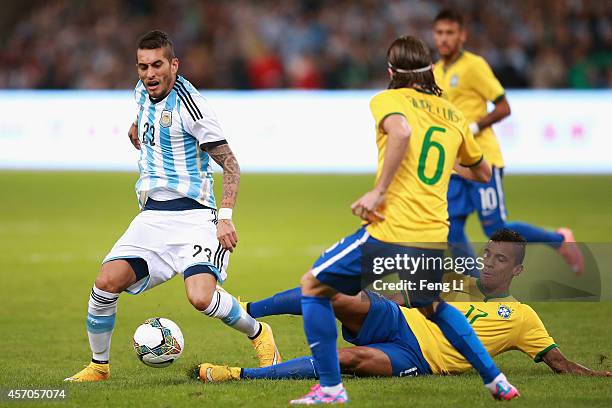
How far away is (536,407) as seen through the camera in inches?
224

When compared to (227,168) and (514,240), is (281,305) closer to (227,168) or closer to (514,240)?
(227,168)

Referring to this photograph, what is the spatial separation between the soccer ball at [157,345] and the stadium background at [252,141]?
123 millimetres

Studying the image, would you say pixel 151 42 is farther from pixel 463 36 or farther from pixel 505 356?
pixel 463 36

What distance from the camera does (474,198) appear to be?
965 cm

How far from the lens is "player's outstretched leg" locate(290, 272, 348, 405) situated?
5.67m

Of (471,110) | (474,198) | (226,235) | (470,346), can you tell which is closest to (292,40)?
(471,110)

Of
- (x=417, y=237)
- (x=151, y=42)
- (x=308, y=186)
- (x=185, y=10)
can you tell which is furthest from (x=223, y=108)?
(x=417, y=237)

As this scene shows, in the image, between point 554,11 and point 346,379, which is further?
point 554,11

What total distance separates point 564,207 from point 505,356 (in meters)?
8.88

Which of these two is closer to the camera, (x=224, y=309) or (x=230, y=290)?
(x=224, y=309)

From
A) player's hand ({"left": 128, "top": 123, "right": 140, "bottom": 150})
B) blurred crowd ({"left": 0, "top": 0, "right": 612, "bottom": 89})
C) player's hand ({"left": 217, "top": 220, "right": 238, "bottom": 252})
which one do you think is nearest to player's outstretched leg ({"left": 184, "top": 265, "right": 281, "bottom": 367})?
player's hand ({"left": 217, "top": 220, "right": 238, "bottom": 252})

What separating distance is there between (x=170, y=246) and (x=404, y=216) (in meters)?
1.74

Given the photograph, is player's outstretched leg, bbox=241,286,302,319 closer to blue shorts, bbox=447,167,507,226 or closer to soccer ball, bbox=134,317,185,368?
soccer ball, bbox=134,317,185,368

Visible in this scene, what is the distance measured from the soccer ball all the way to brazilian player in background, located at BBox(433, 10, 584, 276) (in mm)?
3511
